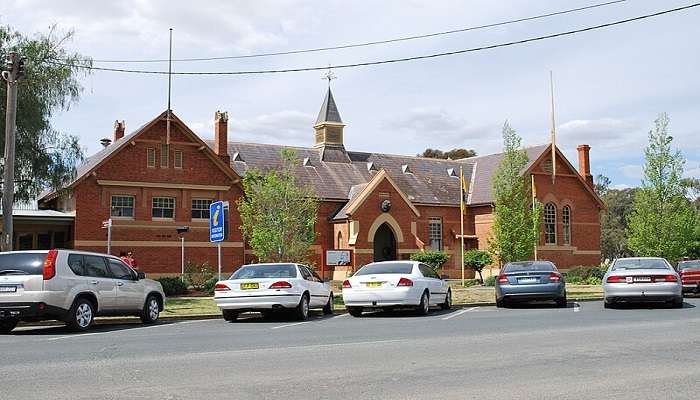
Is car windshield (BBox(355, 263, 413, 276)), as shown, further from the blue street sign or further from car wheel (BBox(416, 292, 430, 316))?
the blue street sign

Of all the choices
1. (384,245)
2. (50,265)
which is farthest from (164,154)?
(50,265)

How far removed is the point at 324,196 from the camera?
42.6 meters

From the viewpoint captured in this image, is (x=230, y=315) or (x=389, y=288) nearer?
(x=230, y=315)

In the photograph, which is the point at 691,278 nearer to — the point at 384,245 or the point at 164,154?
the point at 384,245

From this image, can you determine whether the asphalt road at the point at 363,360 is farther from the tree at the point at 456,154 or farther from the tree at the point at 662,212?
the tree at the point at 456,154

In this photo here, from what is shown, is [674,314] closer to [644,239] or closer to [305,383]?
[305,383]

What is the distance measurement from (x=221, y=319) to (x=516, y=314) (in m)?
7.43

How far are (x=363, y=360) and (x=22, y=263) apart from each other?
8.00m

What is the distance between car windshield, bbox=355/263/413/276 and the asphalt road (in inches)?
99.1

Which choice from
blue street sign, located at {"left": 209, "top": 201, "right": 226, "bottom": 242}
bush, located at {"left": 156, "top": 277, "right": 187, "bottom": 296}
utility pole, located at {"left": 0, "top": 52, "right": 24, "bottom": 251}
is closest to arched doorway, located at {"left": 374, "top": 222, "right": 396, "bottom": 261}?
bush, located at {"left": 156, "top": 277, "right": 187, "bottom": 296}

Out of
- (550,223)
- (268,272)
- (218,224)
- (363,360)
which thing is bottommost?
(363,360)

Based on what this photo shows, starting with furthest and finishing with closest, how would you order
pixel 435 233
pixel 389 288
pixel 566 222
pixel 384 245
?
pixel 566 222 < pixel 435 233 < pixel 384 245 < pixel 389 288

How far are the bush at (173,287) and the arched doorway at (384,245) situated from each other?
18101 millimetres

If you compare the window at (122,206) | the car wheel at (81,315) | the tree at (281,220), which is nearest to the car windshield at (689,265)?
the tree at (281,220)
